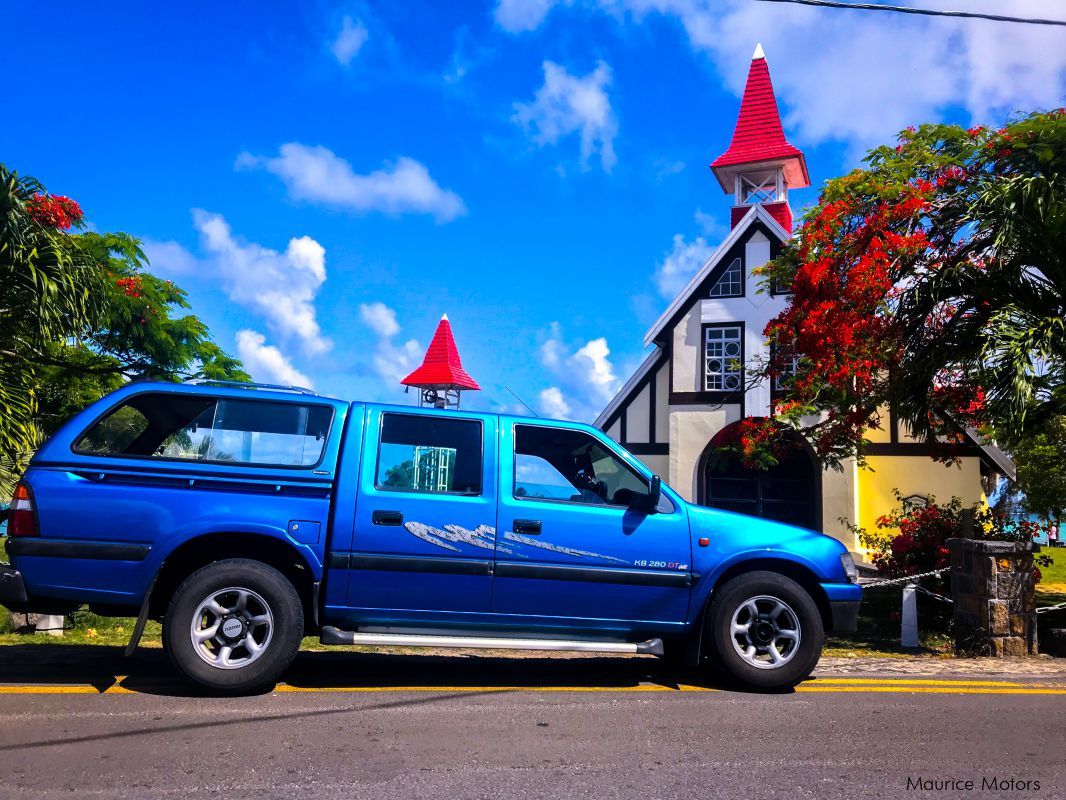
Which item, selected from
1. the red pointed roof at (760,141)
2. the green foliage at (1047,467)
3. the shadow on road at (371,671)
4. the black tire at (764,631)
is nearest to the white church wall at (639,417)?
the red pointed roof at (760,141)

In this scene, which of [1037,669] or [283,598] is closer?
[283,598]

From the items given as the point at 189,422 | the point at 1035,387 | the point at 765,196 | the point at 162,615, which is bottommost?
the point at 162,615

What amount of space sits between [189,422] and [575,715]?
307 centimetres

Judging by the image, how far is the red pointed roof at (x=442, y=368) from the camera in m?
36.3

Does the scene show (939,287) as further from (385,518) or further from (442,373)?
(442,373)

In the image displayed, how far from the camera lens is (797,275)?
1224 centimetres

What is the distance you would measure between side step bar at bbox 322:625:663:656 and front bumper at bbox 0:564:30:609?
178 cm

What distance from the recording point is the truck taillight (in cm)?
523

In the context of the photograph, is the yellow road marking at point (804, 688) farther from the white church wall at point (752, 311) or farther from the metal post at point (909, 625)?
the white church wall at point (752, 311)

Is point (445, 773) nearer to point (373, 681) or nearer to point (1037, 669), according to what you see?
point (373, 681)

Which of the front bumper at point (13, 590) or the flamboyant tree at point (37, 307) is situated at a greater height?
the flamboyant tree at point (37, 307)

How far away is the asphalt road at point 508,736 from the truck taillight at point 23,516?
38.7 inches

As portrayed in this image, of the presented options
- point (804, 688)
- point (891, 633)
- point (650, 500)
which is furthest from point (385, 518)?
point (891, 633)

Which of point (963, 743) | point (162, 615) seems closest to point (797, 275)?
point (963, 743)
